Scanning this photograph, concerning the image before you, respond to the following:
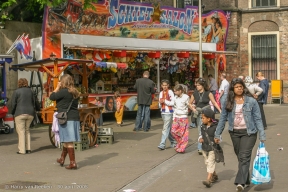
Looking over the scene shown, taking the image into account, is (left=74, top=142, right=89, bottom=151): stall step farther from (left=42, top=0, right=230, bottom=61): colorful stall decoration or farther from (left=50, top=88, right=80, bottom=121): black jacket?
(left=42, top=0, right=230, bottom=61): colorful stall decoration

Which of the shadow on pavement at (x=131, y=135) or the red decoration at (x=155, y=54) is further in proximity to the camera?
the red decoration at (x=155, y=54)

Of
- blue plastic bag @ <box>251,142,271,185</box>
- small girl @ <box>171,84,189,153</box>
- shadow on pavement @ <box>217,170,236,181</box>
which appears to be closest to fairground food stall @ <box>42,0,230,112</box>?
small girl @ <box>171,84,189,153</box>

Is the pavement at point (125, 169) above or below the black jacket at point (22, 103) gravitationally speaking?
below

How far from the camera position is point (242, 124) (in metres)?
8.35

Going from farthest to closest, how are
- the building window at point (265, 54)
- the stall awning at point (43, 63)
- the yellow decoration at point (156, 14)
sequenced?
the building window at point (265, 54)
the yellow decoration at point (156, 14)
the stall awning at point (43, 63)

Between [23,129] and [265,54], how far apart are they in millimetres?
19882

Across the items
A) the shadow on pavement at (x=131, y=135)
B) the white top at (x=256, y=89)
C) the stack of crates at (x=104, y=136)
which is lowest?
the shadow on pavement at (x=131, y=135)

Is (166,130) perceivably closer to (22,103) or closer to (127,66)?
(22,103)

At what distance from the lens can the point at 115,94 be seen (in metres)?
19.9

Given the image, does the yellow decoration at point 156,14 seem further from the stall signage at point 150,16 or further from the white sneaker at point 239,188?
the white sneaker at point 239,188

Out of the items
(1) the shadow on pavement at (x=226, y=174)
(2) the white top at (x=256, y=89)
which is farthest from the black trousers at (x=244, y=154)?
(2) the white top at (x=256, y=89)

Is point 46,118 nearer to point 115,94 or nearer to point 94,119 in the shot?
point 94,119

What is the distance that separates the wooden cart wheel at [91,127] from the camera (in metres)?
13.5

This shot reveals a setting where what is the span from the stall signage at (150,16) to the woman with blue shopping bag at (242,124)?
13844 millimetres
